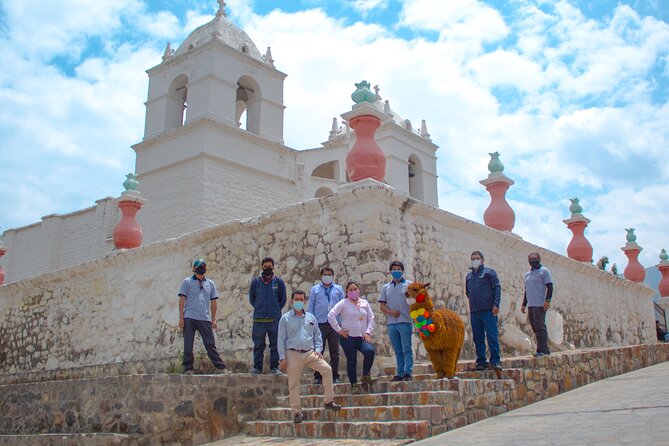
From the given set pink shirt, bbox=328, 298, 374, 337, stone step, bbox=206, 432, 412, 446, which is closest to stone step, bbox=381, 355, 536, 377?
pink shirt, bbox=328, 298, 374, 337

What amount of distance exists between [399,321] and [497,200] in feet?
17.5

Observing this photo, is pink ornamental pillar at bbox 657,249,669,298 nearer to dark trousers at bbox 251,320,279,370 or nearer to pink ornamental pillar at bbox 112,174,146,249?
pink ornamental pillar at bbox 112,174,146,249

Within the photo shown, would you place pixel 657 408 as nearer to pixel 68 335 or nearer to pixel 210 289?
pixel 210 289

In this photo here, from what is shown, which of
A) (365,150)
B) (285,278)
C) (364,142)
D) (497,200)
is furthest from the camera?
(497,200)

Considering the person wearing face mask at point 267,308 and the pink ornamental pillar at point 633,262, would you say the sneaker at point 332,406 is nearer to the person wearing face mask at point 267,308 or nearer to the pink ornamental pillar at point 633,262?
the person wearing face mask at point 267,308

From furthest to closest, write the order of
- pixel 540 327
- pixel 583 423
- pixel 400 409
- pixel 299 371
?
pixel 540 327
pixel 299 371
pixel 400 409
pixel 583 423

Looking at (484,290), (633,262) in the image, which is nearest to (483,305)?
(484,290)

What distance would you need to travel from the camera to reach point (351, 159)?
29.3 feet

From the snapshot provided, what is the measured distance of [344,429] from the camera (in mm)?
6203

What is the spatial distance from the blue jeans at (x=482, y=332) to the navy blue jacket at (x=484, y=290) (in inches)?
3.3

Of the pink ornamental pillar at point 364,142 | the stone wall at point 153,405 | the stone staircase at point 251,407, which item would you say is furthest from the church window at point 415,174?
the stone wall at point 153,405

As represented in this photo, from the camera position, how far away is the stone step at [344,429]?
5.75m

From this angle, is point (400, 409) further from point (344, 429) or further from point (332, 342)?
point (332, 342)

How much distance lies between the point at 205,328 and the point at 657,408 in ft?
16.4
